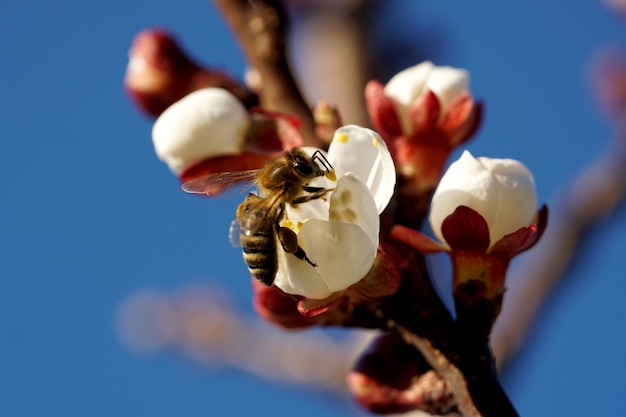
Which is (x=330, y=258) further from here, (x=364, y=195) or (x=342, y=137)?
(x=342, y=137)

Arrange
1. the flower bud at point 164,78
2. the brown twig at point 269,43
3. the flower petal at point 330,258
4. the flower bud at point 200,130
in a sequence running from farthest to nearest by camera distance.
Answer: the flower bud at point 164,78
the brown twig at point 269,43
the flower bud at point 200,130
the flower petal at point 330,258

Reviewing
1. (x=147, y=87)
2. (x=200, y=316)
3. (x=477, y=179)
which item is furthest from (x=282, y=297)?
(x=200, y=316)

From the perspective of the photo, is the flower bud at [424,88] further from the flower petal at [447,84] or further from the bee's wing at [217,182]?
the bee's wing at [217,182]

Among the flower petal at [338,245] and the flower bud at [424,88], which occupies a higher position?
the flower bud at [424,88]

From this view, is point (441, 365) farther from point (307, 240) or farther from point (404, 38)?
point (404, 38)

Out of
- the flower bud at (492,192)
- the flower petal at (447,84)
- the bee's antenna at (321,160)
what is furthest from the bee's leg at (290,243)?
the flower petal at (447,84)

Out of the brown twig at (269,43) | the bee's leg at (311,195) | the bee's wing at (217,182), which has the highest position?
the brown twig at (269,43)

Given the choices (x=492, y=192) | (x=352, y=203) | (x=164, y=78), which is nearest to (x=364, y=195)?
(x=352, y=203)

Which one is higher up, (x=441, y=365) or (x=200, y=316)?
(x=200, y=316)
